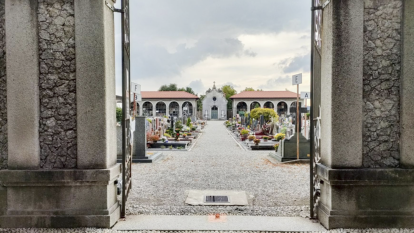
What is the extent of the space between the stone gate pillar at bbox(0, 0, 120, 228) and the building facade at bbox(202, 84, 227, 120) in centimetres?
5654

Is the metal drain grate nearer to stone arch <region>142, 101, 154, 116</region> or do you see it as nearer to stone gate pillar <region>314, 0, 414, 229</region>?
stone gate pillar <region>314, 0, 414, 229</region>

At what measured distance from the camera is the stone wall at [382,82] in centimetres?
Answer: 397

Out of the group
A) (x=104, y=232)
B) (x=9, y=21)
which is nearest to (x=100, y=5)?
(x=9, y=21)

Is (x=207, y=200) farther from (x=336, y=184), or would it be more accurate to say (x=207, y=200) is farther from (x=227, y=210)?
(x=336, y=184)

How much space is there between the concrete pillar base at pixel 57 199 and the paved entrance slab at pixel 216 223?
44 cm

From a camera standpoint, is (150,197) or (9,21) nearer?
(9,21)

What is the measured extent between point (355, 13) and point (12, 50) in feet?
15.5

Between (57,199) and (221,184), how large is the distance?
378 cm

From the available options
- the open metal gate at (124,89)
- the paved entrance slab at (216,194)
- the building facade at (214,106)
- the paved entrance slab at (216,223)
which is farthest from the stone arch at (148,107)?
the paved entrance slab at (216,223)

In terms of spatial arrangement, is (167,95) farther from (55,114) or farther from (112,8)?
(55,114)

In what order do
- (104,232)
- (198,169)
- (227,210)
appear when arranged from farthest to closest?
(198,169) < (227,210) < (104,232)

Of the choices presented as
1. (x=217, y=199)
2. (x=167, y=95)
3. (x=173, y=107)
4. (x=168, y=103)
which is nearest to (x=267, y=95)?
(x=173, y=107)

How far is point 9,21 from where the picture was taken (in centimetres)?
389

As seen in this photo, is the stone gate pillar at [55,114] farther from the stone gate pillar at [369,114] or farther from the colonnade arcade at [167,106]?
the colonnade arcade at [167,106]
